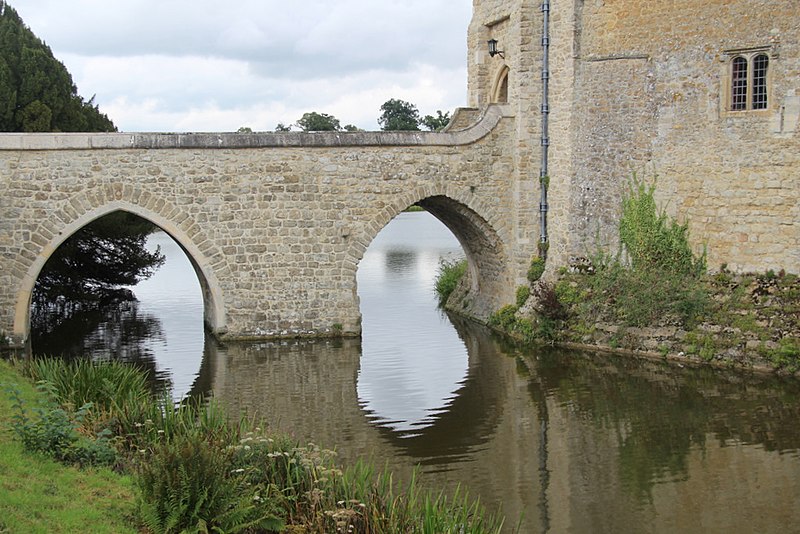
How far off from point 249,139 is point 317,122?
6014 cm

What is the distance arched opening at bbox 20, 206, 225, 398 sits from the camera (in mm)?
16562

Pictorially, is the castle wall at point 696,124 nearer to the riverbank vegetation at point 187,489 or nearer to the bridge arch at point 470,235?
the bridge arch at point 470,235

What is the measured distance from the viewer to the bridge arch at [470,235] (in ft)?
58.7

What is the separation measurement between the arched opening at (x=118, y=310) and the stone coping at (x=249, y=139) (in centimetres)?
129

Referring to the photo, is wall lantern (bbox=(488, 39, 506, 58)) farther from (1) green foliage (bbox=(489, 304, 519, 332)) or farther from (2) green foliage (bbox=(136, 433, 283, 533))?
(2) green foliage (bbox=(136, 433, 283, 533))

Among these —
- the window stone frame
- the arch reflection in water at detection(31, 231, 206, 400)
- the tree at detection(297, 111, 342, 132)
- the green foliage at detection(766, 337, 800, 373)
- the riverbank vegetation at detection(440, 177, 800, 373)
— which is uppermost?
the tree at detection(297, 111, 342, 132)

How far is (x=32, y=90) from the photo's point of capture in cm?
2348

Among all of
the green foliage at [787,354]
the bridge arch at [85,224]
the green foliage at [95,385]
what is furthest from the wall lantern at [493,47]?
the green foliage at [95,385]

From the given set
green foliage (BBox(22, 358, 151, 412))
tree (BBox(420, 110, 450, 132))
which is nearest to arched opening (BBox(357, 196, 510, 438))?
green foliage (BBox(22, 358, 151, 412))

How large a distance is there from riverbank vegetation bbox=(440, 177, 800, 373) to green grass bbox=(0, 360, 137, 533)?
34.3 ft

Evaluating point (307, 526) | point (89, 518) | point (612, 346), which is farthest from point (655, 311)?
point (89, 518)

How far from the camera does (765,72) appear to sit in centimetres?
1510

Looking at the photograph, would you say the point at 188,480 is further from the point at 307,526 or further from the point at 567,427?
the point at 567,427

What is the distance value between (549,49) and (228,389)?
9063mm
